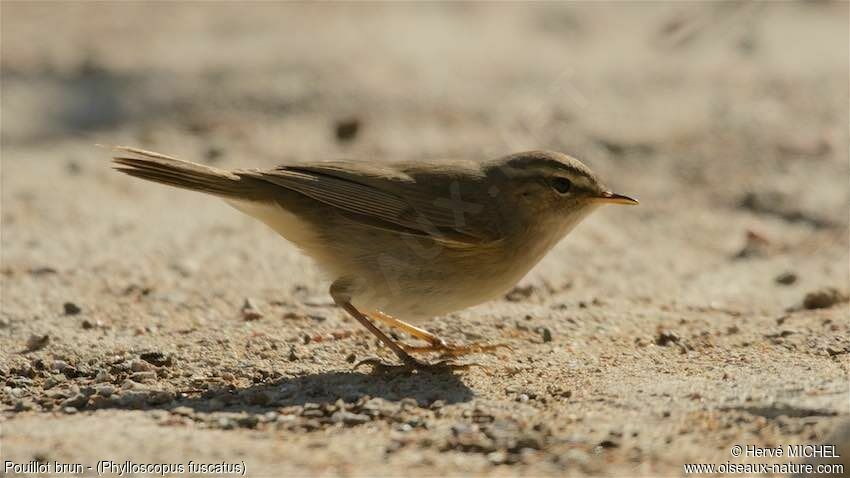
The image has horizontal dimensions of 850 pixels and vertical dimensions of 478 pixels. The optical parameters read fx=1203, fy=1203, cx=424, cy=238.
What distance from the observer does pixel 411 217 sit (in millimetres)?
6660

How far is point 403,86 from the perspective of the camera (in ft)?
37.4

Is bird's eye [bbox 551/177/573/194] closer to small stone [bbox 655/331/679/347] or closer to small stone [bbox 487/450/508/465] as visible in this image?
small stone [bbox 655/331/679/347]

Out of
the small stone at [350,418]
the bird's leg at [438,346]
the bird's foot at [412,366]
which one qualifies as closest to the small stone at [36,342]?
the bird's foot at [412,366]

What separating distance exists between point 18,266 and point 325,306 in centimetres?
214

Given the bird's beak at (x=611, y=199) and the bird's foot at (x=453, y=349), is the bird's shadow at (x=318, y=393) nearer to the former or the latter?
the bird's foot at (x=453, y=349)

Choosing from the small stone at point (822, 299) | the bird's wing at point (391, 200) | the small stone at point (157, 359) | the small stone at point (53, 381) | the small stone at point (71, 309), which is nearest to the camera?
the small stone at point (53, 381)

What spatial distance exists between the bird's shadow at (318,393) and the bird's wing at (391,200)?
2.70 ft

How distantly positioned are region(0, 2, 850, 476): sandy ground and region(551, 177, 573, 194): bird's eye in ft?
2.79

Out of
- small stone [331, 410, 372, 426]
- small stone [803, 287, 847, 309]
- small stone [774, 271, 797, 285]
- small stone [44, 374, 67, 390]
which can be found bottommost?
small stone [331, 410, 372, 426]

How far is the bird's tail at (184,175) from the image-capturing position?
648cm

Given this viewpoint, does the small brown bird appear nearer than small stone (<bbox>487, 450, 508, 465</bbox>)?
No

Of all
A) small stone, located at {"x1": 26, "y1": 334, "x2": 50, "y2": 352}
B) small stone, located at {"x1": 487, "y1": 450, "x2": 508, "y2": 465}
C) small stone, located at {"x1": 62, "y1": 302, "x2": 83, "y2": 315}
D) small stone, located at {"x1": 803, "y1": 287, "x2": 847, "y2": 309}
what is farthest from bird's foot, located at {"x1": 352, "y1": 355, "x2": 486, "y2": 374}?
small stone, located at {"x1": 803, "y1": 287, "x2": 847, "y2": 309}

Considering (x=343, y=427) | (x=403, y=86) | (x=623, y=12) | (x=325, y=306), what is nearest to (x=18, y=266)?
(x=325, y=306)

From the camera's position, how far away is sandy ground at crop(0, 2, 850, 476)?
17.3ft
